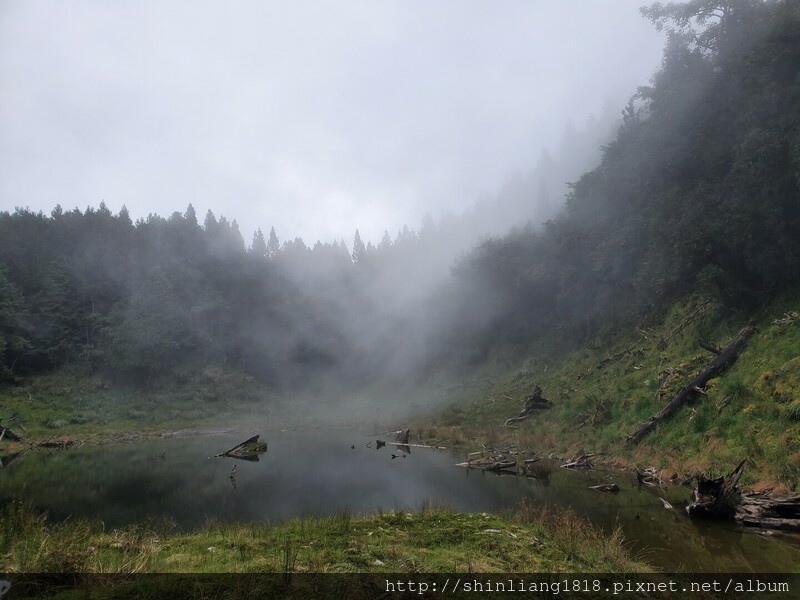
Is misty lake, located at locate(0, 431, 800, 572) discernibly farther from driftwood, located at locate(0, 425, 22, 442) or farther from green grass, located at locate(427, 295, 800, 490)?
driftwood, located at locate(0, 425, 22, 442)

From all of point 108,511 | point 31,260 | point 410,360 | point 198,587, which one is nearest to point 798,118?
point 198,587

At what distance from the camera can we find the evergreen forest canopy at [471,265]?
84.7 ft

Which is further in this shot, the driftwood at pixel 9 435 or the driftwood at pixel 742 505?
the driftwood at pixel 9 435

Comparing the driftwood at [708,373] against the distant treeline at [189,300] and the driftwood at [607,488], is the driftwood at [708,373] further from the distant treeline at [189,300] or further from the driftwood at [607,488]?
the distant treeline at [189,300]

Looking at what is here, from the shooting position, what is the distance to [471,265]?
2697 inches

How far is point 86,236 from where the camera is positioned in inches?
3433

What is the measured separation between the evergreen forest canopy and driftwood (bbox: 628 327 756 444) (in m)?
5.30

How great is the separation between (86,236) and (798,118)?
341ft

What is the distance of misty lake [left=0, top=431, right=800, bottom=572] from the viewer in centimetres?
1107

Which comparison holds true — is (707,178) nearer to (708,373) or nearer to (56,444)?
(708,373)

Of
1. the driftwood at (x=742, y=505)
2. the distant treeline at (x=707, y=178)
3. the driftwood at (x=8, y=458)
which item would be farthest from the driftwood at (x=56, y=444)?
the distant treeline at (x=707, y=178)

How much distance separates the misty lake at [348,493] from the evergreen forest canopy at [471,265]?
1751 cm

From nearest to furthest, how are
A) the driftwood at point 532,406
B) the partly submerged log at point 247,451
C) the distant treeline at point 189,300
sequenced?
the partly submerged log at point 247,451
the driftwood at point 532,406
the distant treeline at point 189,300

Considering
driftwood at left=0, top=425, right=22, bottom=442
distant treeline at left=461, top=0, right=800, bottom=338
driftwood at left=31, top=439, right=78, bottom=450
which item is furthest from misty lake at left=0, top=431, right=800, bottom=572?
distant treeline at left=461, top=0, right=800, bottom=338
